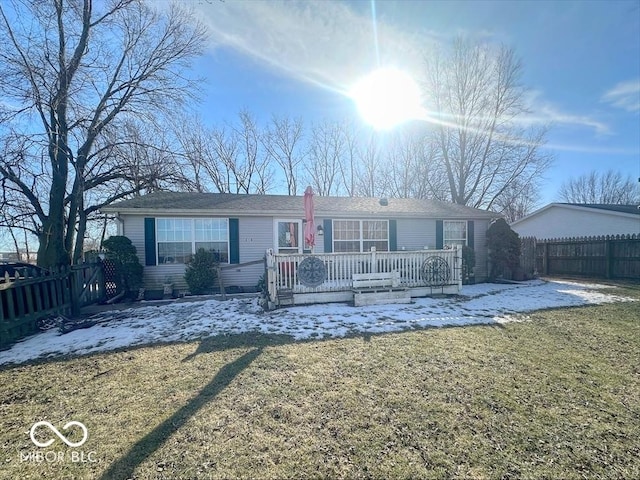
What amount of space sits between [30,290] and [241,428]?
226 inches

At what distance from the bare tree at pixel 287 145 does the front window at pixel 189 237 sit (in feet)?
49.8


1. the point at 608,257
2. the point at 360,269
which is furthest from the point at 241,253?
the point at 608,257

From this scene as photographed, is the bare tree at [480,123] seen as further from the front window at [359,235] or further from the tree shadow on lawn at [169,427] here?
the tree shadow on lawn at [169,427]

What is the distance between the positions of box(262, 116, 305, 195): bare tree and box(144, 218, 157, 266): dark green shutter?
15.8m

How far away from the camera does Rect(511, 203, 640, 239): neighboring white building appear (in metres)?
13.6

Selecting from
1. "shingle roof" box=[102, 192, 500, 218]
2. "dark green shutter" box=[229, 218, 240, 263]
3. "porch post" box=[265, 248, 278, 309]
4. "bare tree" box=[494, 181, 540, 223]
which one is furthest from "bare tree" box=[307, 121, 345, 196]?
"porch post" box=[265, 248, 278, 309]

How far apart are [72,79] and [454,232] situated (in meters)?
13.9

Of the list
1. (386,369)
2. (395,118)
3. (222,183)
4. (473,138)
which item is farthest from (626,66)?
(222,183)

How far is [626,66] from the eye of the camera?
10141mm

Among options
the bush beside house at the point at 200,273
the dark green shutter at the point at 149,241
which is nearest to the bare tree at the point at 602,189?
the bush beside house at the point at 200,273

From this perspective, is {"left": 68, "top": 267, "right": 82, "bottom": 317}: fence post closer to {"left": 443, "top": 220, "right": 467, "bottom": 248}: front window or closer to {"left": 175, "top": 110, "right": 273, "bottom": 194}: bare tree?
{"left": 443, "top": 220, "right": 467, "bottom": 248}: front window

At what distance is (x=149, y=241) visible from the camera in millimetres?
8891

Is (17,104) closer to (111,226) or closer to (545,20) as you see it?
(111,226)

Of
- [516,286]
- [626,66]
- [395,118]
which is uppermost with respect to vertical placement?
[395,118]
